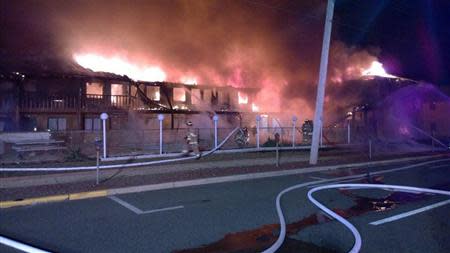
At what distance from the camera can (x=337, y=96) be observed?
30.4 metres

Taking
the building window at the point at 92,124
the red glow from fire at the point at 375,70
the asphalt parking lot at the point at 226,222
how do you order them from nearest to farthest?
the asphalt parking lot at the point at 226,222
the building window at the point at 92,124
the red glow from fire at the point at 375,70

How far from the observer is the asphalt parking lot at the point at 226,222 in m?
4.93

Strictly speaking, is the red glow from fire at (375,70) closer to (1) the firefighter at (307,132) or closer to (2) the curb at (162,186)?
(1) the firefighter at (307,132)

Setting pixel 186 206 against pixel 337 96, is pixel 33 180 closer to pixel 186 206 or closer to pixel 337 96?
pixel 186 206

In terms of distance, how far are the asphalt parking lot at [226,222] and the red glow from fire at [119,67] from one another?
22.0m

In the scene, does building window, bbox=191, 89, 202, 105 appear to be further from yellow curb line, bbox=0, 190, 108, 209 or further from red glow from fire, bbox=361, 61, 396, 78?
yellow curb line, bbox=0, 190, 108, 209

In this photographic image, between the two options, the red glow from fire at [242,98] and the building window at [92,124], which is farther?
the red glow from fire at [242,98]

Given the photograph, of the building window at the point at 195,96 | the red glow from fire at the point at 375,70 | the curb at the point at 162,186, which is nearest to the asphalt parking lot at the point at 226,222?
the curb at the point at 162,186

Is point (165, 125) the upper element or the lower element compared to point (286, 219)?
upper

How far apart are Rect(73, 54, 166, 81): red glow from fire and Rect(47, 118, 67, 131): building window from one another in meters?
6.95

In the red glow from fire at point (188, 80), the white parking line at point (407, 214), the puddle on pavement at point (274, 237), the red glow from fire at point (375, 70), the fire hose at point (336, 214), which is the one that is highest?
the red glow from fire at point (375, 70)

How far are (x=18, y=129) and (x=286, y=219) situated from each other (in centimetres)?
1892

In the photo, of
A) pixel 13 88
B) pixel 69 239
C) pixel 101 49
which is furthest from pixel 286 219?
pixel 101 49

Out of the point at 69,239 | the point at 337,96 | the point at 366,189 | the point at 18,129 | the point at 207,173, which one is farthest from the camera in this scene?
the point at 337,96
